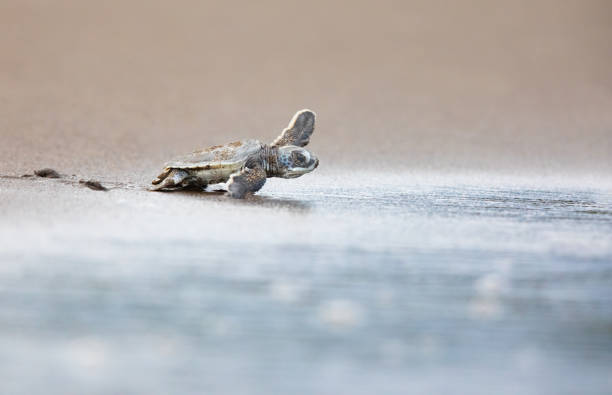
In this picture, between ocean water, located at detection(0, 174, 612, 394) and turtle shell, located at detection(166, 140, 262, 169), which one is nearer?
ocean water, located at detection(0, 174, 612, 394)

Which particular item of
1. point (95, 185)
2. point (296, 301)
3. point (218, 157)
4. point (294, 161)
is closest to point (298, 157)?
point (294, 161)

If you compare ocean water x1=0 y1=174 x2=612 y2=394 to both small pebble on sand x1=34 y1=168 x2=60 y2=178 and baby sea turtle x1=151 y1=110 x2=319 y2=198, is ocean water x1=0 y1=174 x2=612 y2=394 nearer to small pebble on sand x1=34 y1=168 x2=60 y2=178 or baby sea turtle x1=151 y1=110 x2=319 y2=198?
baby sea turtle x1=151 y1=110 x2=319 y2=198

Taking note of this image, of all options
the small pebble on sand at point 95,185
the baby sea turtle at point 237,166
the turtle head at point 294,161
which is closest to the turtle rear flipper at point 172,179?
the baby sea turtle at point 237,166

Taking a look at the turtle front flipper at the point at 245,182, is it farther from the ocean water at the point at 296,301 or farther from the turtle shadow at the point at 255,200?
the ocean water at the point at 296,301

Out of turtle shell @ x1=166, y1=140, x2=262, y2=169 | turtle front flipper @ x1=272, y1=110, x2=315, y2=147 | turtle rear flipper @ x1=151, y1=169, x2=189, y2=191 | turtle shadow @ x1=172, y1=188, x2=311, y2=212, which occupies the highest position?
turtle front flipper @ x1=272, y1=110, x2=315, y2=147

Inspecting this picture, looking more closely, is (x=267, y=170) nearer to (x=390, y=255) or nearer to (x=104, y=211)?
(x=104, y=211)

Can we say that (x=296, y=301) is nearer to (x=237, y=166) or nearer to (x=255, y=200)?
(x=255, y=200)

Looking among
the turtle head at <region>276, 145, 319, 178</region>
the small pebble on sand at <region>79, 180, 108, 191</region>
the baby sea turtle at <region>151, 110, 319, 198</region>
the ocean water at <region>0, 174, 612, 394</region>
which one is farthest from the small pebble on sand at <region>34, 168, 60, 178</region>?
the turtle head at <region>276, 145, 319, 178</region>

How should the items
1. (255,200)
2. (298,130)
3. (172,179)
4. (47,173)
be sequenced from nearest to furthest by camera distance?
(255,200)
(172,179)
(47,173)
(298,130)
